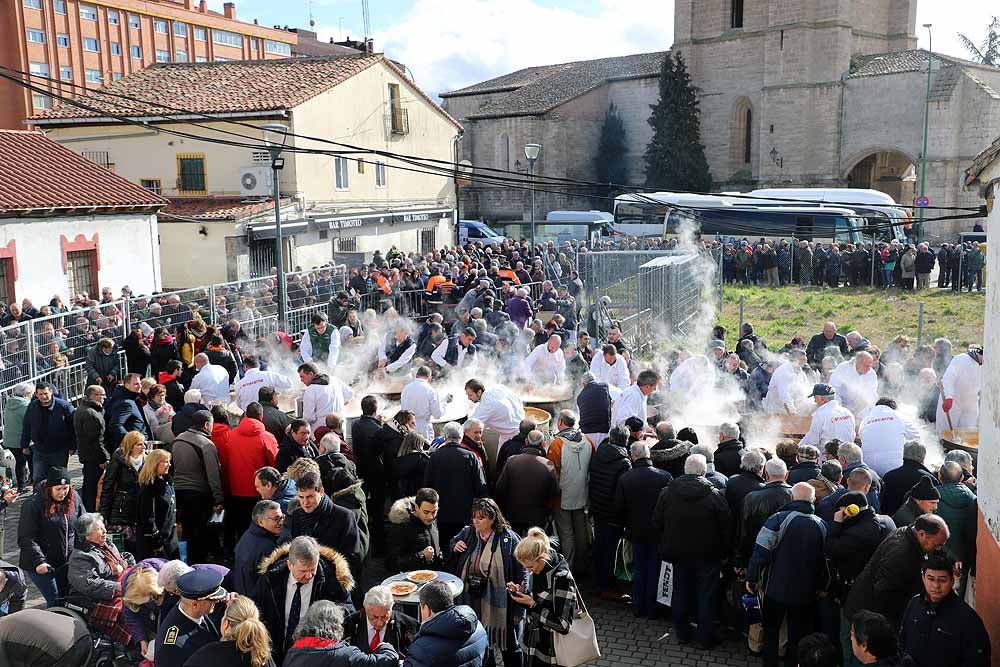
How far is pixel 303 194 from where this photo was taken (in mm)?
28422

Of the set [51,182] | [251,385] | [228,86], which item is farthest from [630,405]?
[228,86]

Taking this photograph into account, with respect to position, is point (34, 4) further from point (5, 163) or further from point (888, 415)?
point (888, 415)

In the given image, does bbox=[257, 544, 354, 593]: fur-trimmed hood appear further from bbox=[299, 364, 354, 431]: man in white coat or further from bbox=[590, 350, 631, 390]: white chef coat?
bbox=[590, 350, 631, 390]: white chef coat

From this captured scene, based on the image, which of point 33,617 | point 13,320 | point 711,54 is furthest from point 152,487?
point 711,54

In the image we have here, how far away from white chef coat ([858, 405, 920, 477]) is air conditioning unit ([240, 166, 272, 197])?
73.9ft

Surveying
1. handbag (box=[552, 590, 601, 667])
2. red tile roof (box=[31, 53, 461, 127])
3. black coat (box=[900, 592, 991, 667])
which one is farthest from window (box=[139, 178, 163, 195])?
black coat (box=[900, 592, 991, 667])

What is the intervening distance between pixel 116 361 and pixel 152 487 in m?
6.01

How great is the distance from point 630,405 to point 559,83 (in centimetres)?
4673

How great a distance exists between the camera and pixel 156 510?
7492mm

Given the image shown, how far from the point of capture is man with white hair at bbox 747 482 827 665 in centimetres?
631

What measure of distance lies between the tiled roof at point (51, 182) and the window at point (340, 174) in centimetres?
883

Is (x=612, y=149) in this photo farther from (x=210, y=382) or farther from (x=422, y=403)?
(x=422, y=403)

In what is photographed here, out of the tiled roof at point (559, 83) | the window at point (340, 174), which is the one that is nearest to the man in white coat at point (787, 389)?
the window at point (340, 174)

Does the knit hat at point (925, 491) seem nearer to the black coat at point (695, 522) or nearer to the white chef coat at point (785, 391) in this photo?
the black coat at point (695, 522)
